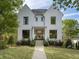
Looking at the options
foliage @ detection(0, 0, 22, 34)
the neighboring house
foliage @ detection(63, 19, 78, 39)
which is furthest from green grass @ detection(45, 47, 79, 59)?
foliage @ detection(63, 19, 78, 39)

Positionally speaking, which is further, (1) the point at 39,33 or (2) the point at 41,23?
(1) the point at 39,33

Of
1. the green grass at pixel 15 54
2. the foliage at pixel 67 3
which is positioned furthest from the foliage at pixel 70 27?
the foliage at pixel 67 3

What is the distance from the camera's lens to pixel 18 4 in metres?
28.5

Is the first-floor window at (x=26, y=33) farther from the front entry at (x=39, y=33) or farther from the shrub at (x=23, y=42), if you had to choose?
the front entry at (x=39, y=33)

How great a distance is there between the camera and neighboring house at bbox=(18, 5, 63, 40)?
130ft

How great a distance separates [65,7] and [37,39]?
30643 millimetres

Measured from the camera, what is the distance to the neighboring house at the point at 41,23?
39.7m

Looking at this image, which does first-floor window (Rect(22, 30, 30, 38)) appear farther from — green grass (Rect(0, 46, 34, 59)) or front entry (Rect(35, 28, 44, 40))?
green grass (Rect(0, 46, 34, 59))

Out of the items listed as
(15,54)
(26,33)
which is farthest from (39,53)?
(26,33)

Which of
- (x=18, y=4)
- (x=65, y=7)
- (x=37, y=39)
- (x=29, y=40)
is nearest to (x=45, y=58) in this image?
(x=65, y=7)

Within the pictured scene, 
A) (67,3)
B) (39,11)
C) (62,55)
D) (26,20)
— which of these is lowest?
(62,55)

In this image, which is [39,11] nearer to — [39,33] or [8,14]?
[39,33]

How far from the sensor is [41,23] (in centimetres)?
4038

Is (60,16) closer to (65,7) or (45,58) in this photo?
(45,58)
